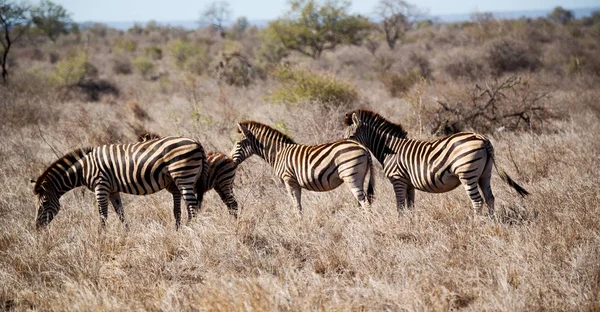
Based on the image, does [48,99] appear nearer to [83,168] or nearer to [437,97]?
[83,168]

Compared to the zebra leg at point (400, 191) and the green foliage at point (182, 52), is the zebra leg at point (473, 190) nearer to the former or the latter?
the zebra leg at point (400, 191)

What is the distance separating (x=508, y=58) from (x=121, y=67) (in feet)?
74.5

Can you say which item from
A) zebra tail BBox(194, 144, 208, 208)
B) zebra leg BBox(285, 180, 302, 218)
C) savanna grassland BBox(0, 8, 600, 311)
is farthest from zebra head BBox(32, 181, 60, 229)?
zebra leg BBox(285, 180, 302, 218)

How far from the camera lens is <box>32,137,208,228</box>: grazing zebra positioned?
20.4 feet

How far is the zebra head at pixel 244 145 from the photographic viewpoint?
7.00 metres

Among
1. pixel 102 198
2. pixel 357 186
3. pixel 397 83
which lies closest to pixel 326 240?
pixel 357 186

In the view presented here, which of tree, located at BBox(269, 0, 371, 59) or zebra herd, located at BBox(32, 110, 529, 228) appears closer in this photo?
zebra herd, located at BBox(32, 110, 529, 228)

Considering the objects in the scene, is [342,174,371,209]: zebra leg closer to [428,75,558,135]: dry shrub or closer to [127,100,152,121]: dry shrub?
[428,75,558,135]: dry shrub

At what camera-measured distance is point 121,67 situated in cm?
2955

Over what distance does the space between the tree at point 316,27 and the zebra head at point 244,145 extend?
70.3 ft

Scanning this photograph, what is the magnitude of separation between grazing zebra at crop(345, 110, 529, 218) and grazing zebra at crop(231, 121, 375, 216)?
46 cm

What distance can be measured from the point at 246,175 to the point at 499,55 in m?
16.2

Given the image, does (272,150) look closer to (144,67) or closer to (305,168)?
(305,168)

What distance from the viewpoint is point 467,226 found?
5488mm
